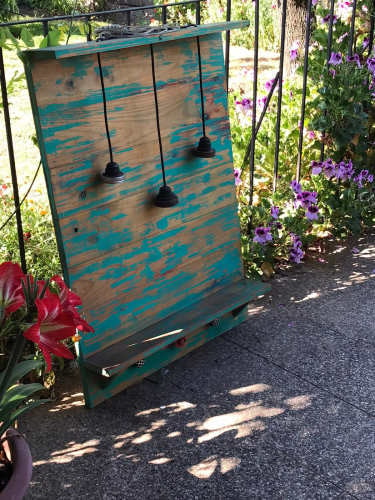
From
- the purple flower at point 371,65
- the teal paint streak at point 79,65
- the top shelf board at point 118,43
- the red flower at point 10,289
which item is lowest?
the purple flower at point 371,65

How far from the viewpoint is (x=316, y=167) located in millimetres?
3656

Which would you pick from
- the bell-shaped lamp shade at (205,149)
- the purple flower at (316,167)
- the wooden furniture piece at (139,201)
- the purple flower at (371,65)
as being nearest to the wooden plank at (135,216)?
the wooden furniture piece at (139,201)

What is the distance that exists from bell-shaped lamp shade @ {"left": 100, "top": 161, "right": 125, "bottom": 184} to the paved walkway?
87 cm

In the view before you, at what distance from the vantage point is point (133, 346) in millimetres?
2424

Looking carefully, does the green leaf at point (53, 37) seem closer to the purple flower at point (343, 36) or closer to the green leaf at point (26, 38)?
the green leaf at point (26, 38)

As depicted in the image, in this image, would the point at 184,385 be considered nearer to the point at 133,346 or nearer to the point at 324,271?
the point at 133,346

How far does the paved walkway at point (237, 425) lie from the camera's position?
2078 mm

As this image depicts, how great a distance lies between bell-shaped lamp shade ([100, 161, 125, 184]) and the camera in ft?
7.32

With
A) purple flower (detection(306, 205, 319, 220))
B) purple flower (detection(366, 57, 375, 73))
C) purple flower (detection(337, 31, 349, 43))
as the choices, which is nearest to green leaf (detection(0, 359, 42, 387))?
purple flower (detection(306, 205, 319, 220))

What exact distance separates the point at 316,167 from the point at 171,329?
159cm

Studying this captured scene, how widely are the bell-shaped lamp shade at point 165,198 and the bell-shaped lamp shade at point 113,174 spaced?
0.24 meters

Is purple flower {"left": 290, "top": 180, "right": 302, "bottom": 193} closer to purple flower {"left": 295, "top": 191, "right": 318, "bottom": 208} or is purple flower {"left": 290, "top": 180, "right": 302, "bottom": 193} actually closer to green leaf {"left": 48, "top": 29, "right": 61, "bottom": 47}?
purple flower {"left": 295, "top": 191, "right": 318, "bottom": 208}

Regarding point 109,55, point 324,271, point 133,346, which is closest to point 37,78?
point 109,55

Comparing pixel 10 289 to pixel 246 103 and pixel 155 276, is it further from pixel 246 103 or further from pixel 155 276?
pixel 246 103
